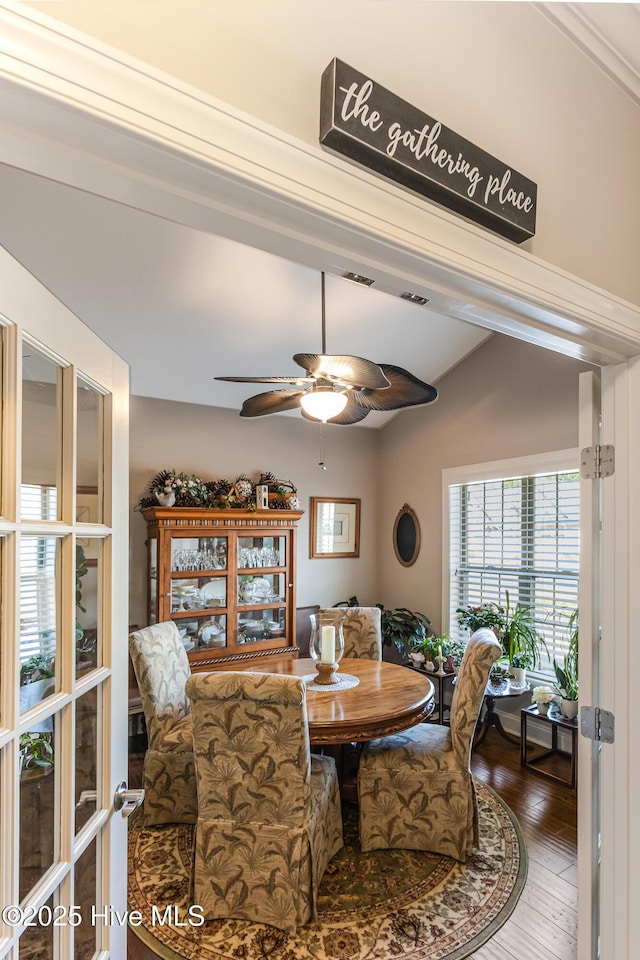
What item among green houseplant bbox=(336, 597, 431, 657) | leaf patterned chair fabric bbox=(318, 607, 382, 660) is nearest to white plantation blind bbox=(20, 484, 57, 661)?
leaf patterned chair fabric bbox=(318, 607, 382, 660)

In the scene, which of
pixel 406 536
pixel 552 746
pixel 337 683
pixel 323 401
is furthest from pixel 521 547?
pixel 323 401

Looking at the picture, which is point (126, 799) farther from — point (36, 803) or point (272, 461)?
point (272, 461)

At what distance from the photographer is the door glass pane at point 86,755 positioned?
1.04 meters

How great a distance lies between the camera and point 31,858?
34.1 inches

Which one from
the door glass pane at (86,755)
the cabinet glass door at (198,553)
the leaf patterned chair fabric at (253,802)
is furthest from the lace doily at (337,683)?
the door glass pane at (86,755)

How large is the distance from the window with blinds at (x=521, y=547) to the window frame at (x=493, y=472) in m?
0.04

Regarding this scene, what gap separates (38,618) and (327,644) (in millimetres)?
2133

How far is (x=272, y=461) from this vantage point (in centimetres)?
481

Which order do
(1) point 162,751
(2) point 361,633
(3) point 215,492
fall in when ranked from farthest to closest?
(3) point 215,492, (2) point 361,633, (1) point 162,751

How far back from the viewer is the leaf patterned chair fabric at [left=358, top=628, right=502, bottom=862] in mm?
2498

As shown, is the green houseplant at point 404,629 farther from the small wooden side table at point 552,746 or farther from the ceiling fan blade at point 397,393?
the ceiling fan blade at point 397,393

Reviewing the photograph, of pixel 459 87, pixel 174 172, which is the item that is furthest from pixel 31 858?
pixel 459 87

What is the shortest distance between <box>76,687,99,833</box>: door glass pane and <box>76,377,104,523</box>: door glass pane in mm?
372

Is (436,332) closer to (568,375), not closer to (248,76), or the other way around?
(568,375)
